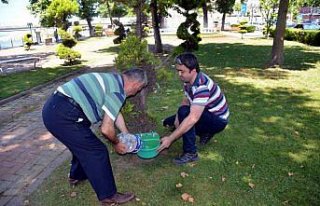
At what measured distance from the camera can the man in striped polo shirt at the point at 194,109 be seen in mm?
3855

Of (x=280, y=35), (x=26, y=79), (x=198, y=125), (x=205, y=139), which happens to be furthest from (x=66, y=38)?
(x=198, y=125)

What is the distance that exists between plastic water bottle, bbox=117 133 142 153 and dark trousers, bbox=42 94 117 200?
28cm

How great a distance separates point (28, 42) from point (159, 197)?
72.9 ft

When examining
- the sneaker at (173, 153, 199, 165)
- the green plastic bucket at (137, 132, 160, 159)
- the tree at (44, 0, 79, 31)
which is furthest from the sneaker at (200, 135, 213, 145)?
the tree at (44, 0, 79, 31)

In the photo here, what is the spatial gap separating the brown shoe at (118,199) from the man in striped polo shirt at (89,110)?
1.23 feet

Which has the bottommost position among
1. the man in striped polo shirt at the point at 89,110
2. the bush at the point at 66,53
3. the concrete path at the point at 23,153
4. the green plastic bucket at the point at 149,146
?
the concrete path at the point at 23,153

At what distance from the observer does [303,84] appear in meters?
8.75

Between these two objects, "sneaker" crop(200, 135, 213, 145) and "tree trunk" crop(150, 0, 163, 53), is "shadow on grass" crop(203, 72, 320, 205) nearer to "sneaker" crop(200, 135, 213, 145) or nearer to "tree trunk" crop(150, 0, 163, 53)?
"sneaker" crop(200, 135, 213, 145)

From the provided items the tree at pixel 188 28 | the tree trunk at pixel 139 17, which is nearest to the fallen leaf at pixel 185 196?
the tree trunk at pixel 139 17

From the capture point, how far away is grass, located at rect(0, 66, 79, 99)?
30.8ft

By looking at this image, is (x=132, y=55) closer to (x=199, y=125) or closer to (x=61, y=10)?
(x=199, y=125)

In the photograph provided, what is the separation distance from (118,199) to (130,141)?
0.65 meters

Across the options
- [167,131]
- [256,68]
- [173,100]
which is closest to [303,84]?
[256,68]

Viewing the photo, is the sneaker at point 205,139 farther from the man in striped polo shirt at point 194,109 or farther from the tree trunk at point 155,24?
the tree trunk at point 155,24
